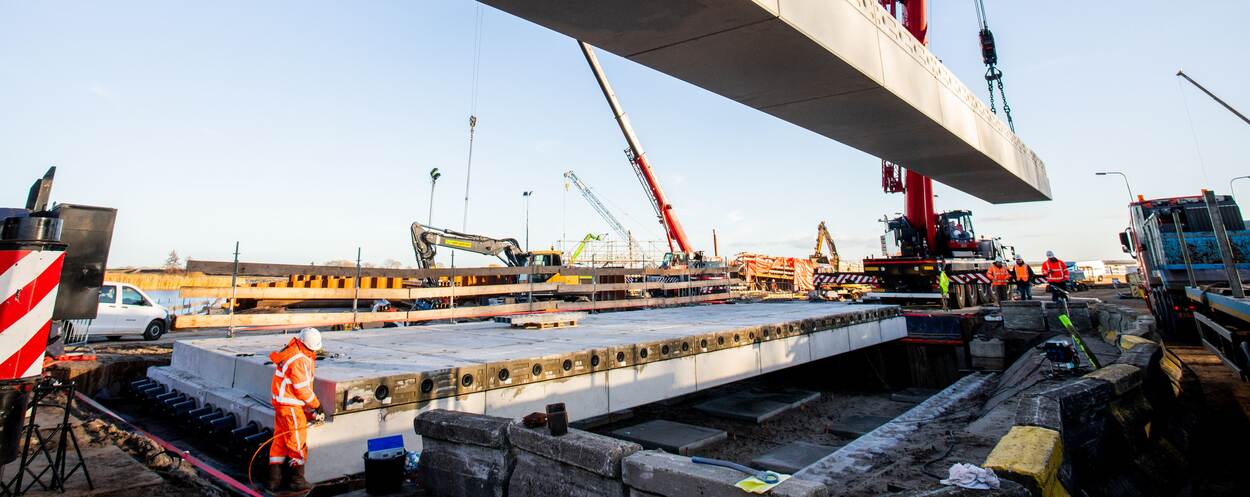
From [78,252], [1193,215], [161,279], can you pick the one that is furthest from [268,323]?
[161,279]

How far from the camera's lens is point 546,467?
2.80m

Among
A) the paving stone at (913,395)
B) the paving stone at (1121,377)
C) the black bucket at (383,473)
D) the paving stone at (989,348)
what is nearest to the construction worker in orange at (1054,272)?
the paving stone at (989,348)

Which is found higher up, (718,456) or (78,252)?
(78,252)

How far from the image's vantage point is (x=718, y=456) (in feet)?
18.4

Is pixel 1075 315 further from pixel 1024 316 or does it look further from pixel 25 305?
pixel 25 305

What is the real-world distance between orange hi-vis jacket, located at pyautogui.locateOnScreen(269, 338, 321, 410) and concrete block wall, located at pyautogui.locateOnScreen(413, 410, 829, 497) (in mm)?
709

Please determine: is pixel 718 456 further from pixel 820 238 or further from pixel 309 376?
pixel 820 238

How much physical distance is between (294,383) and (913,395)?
9477mm

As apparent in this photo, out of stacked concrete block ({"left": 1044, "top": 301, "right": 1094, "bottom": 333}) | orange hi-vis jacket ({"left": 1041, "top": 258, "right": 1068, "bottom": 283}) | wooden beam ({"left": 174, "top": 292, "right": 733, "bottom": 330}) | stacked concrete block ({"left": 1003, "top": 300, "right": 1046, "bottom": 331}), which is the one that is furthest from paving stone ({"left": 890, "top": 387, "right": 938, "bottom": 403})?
wooden beam ({"left": 174, "top": 292, "right": 733, "bottom": 330})

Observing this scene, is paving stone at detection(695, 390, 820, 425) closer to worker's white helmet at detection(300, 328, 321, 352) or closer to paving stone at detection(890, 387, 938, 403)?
paving stone at detection(890, 387, 938, 403)

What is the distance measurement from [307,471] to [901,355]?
36.0ft

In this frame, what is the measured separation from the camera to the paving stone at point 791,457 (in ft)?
16.6

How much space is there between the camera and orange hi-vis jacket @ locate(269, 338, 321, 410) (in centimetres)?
328

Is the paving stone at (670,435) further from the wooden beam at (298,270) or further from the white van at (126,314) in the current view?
the white van at (126,314)
